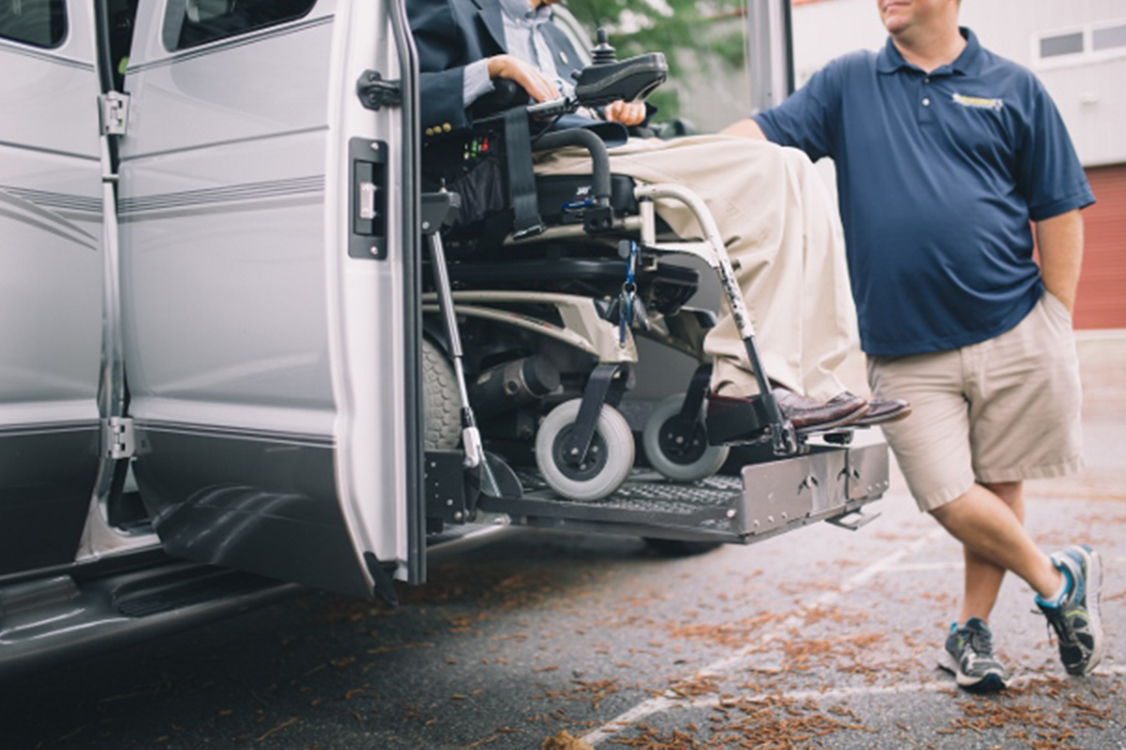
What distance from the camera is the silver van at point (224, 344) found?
8.71 feet

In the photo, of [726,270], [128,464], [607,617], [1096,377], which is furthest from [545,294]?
[1096,377]

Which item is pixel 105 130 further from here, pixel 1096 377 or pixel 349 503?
pixel 1096 377

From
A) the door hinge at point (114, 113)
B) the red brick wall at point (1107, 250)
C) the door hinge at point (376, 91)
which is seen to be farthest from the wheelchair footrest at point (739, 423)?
the red brick wall at point (1107, 250)

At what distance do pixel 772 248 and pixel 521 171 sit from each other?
0.72 meters

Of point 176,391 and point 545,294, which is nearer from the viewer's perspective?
point 176,391

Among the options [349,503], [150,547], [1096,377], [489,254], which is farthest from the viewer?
[1096,377]

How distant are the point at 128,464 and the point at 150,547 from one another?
0.24 metres

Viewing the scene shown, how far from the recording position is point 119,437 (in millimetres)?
3055

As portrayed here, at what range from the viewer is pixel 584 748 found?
302 centimetres

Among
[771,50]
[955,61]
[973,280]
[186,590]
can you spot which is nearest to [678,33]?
[771,50]

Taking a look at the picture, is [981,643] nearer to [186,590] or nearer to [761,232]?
[761,232]

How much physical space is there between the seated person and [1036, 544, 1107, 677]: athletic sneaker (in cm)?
105

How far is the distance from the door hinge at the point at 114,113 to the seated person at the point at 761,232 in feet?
2.70

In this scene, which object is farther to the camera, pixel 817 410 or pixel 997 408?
pixel 997 408
